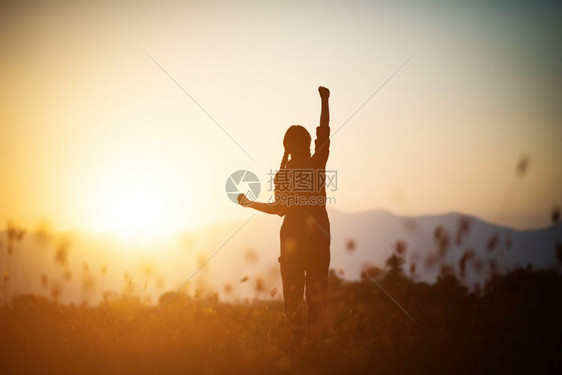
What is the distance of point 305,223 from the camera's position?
6625 millimetres

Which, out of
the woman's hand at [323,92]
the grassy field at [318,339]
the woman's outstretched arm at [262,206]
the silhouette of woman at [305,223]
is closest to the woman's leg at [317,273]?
the silhouette of woman at [305,223]

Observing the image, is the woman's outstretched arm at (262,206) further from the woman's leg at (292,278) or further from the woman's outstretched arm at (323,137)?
the woman's outstretched arm at (323,137)

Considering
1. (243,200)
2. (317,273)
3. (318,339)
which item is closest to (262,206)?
(243,200)

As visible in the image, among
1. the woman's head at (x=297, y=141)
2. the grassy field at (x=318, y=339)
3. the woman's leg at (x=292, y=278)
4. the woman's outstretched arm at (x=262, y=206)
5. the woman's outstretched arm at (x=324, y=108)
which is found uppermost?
the woman's outstretched arm at (x=324, y=108)

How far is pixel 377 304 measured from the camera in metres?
8.00

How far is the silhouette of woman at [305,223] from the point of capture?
6.59 m

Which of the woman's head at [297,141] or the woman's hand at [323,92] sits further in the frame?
the woman's hand at [323,92]

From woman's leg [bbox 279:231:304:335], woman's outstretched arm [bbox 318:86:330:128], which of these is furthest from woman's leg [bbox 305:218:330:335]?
woman's outstretched arm [bbox 318:86:330:128]

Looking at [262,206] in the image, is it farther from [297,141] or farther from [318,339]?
[318,339]

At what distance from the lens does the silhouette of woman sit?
6.59 metres

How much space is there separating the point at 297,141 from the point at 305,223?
108cm

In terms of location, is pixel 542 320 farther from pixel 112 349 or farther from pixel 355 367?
pixel 112 349

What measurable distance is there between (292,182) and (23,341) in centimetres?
403

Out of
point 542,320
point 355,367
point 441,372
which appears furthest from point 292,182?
point 542,320
